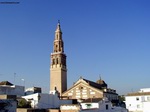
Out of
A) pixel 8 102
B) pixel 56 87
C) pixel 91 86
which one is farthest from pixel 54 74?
pixel 8 102

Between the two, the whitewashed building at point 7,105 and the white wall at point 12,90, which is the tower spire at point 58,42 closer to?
the white wall at point 12,90

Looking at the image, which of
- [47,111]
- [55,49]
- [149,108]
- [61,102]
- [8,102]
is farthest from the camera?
[55,49]

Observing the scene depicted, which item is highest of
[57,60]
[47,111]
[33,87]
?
[57,60]

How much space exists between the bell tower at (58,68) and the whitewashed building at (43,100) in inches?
468

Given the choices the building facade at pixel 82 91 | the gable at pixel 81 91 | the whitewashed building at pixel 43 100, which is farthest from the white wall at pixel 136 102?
the whitewashed building at pixel 43 100

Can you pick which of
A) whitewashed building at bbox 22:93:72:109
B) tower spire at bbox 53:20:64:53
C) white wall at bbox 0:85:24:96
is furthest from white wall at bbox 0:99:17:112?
tower spire at bbox 53:20:64:53

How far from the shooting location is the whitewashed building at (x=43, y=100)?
47750 millimetres

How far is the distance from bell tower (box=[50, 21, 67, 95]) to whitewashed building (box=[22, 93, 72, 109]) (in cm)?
1188

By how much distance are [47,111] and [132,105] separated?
23693 millimetres

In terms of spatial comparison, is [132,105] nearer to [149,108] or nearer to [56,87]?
[149,108]

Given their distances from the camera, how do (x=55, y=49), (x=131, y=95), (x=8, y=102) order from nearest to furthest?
(x=8, y=102)
(x=131, y=95)
(x=55, y=49)

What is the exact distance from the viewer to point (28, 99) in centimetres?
4803

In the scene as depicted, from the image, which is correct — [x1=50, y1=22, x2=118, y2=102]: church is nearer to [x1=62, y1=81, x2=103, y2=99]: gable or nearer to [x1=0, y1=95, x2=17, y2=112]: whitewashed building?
[x1=62, y1=81, x2=103, y2=99]: gable

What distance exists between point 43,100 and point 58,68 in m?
19.8
